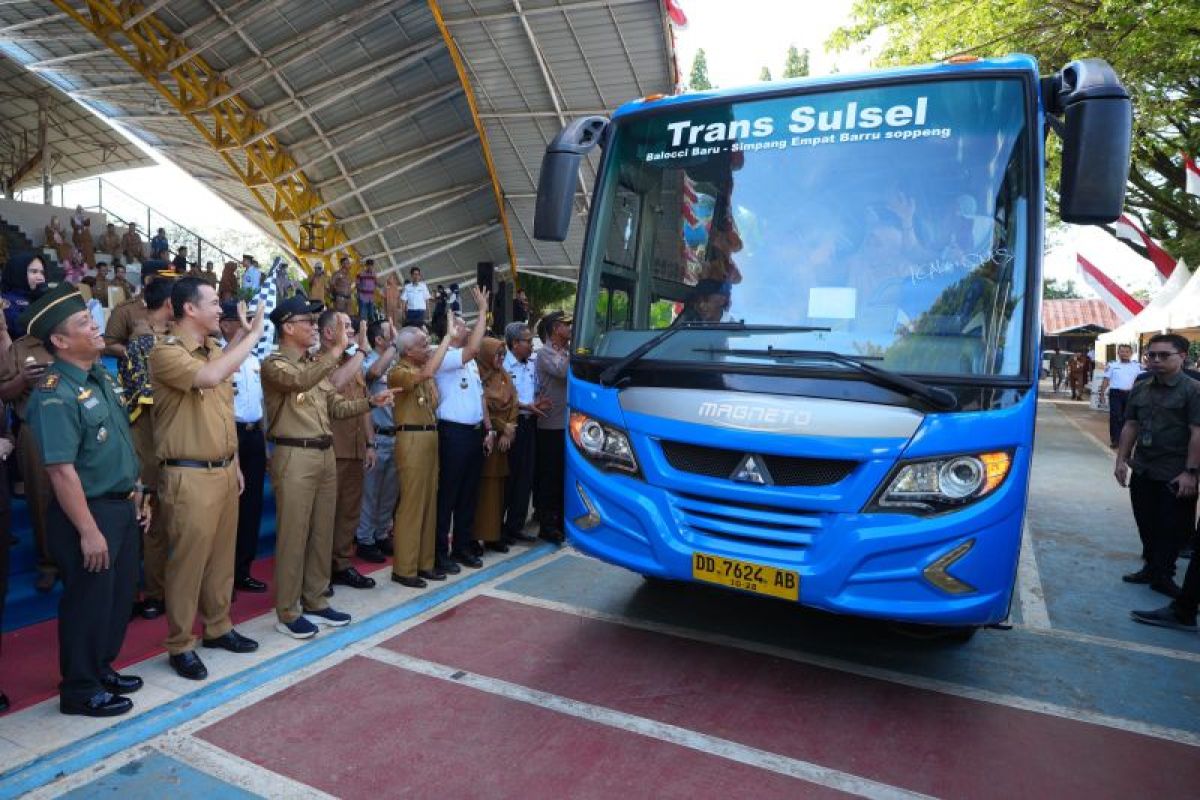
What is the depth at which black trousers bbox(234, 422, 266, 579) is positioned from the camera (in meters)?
4.87

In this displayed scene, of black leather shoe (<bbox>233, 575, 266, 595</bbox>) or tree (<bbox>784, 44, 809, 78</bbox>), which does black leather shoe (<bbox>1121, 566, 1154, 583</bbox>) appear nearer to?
black leather shoe (<bbox>233, 575, 266, 595</bbox>)

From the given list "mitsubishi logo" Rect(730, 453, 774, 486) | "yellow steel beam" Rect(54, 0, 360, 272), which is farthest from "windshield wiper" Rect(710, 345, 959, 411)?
"yellow steel beam" Rect(54, 0, 360, 272)

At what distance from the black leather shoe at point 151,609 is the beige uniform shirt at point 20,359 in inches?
51.4

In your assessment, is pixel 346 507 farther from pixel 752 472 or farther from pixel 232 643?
pixel 752 472

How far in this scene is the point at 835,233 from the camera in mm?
3633

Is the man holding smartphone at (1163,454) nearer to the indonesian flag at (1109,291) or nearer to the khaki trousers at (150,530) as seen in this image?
the khaki trousers at (150,530)

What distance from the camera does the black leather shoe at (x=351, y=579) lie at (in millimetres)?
5098

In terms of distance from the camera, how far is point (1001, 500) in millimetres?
3215

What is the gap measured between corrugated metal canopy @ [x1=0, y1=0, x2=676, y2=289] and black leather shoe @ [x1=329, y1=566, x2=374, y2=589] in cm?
1341

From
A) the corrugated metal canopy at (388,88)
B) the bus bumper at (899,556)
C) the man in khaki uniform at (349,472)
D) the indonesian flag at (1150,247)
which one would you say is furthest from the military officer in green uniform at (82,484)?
the indonesian flag at (1150,247)

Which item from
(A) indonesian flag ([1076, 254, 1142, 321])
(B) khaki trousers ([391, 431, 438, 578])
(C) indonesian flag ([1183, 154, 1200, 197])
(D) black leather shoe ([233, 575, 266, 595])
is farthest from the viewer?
(A) indonesian flag ([1076, 254, 1142, 321])

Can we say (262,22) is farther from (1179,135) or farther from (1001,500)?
(1179,135)

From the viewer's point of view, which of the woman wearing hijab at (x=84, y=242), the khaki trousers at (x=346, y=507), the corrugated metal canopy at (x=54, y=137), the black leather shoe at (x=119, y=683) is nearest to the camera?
the black leather shoe at (x=119, y=683)

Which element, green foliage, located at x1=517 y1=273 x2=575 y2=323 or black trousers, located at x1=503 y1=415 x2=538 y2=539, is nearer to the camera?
black trousers, located at x1=503 y1=415 x2=538 y2=539
